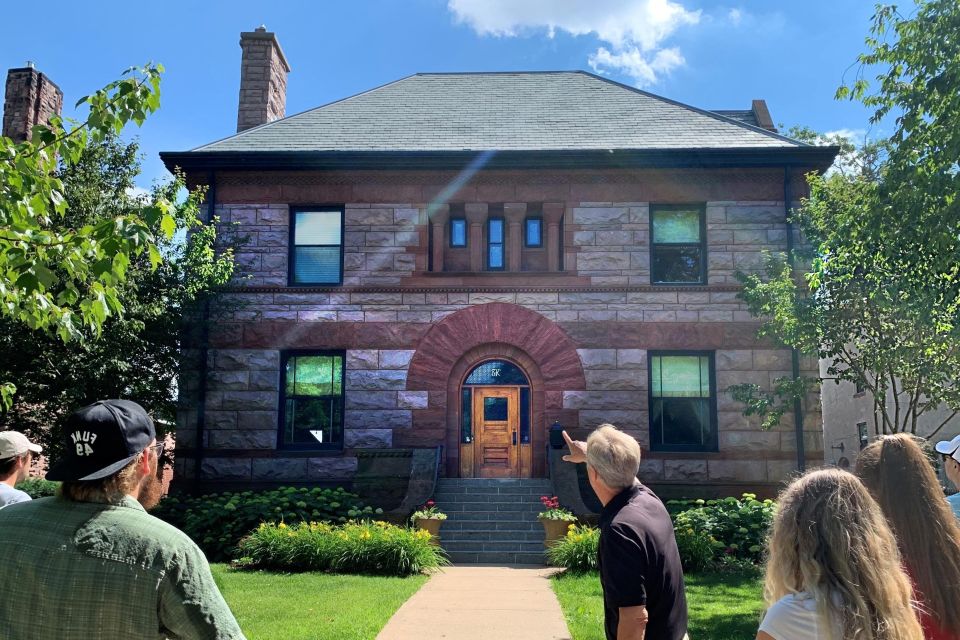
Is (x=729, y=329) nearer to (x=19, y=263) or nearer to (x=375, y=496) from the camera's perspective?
(x=375, y=496)

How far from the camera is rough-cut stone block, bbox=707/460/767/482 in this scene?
55.2ft

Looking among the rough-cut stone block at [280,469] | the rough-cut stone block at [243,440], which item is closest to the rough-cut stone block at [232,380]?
the rough-cut stone block at [243,440]

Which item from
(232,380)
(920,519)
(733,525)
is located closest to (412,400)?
(232,380)

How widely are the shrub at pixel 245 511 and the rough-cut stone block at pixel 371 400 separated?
70.5 inches

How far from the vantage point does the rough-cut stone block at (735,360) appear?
1705 cm

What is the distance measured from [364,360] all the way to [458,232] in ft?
10.9

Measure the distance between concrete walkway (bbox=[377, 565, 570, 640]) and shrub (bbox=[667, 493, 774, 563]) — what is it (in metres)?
2.87

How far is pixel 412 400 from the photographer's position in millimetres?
17094

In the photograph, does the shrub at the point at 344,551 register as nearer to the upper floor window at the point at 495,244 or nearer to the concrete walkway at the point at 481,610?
the concrete walkway at the point at 481,610

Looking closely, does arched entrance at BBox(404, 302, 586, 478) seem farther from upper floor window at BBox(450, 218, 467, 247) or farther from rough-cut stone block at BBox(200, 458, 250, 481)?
rough-cut stone block at BBox(200, 458, 250, 481)

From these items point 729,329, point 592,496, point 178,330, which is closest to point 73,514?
point 592,496

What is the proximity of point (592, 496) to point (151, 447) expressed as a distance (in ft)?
43.9

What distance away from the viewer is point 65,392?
14.1m

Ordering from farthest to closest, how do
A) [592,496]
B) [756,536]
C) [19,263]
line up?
[592,496] → [756,536] → [19,263]
